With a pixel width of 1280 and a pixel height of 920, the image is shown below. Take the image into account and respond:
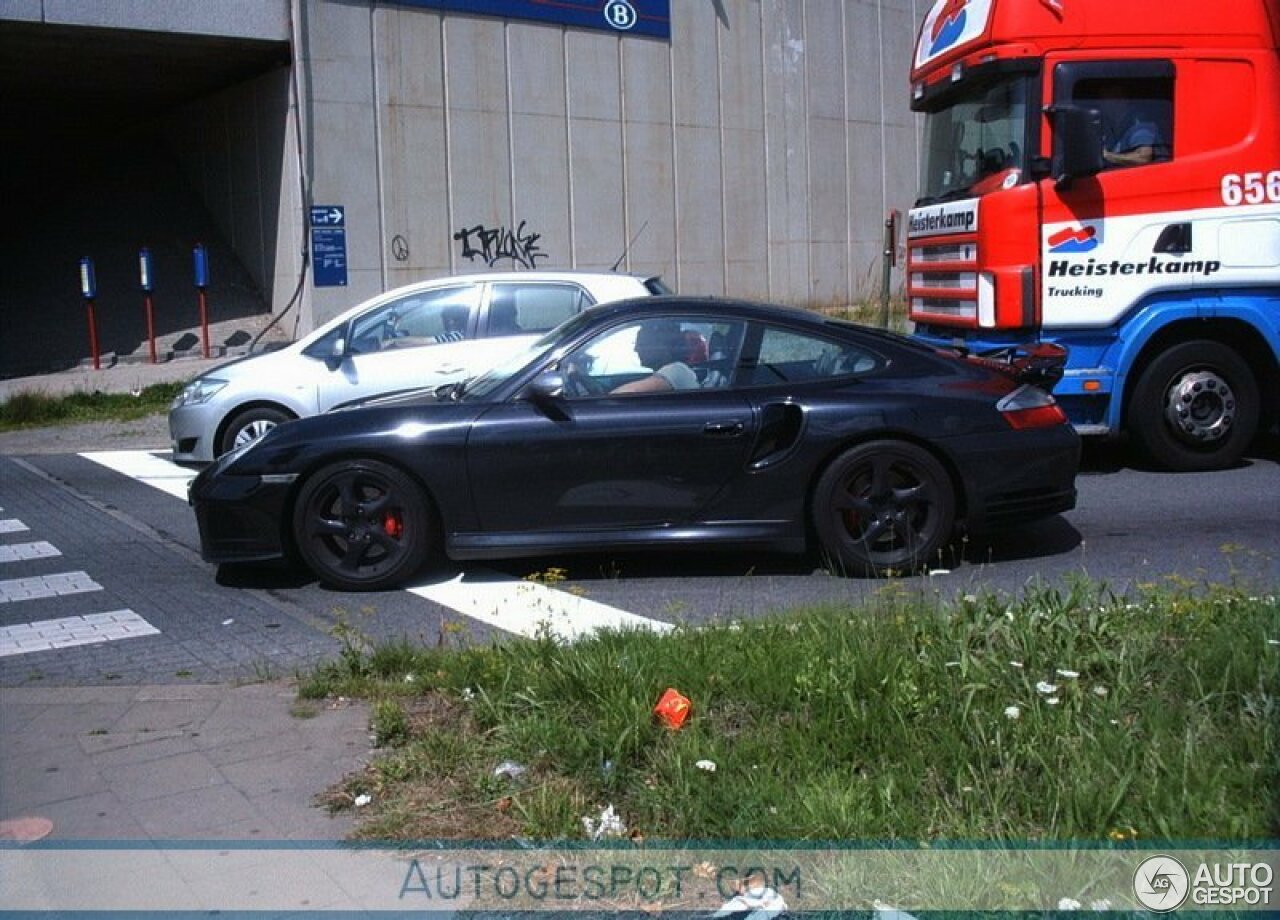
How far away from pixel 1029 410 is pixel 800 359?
1.26 metres

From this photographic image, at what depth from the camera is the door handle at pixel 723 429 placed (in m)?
7.18

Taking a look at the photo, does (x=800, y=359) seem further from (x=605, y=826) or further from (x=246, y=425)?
(x=246, y=425)

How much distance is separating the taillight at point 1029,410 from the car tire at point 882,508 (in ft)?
1.58

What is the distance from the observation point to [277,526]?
735 centimetres

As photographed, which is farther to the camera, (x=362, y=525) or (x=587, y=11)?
(x=587, y=11)

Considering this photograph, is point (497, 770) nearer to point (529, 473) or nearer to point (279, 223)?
point (529, 473)

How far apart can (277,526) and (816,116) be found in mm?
18659

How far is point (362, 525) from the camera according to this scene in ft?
24.1

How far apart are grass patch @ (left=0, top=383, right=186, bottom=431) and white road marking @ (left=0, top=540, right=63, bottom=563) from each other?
651 centimetres

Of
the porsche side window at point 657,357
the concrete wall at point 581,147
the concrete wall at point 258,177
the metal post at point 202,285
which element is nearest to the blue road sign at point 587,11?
the concrete wall at point 581,147

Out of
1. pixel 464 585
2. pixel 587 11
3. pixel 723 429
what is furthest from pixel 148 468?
pixel 587 11

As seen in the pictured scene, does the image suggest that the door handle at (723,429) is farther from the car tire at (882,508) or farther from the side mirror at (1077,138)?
the side mirror at (1077,138)

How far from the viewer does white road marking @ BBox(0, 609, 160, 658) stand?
262 inches

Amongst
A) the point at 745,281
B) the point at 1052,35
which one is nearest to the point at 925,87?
the point at 1052,35
